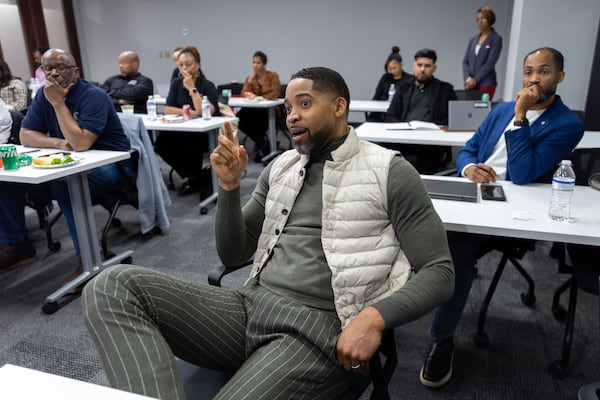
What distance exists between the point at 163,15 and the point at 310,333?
8340 mm

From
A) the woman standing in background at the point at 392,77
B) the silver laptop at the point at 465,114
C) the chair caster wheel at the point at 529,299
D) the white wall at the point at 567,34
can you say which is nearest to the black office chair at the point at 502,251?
the chair caster wheel at the point at 529,299

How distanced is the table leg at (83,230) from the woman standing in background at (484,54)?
168 inches

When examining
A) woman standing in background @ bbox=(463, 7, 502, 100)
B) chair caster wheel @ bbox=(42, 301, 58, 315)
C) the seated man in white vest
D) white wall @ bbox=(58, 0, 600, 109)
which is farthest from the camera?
white wall @ bbox=(58, 0, 600, 109)

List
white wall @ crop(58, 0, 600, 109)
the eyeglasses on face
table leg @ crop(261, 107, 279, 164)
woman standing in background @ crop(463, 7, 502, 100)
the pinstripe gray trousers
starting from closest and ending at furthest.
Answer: the pinstripe gray trousers, the eyeglasses on face, woman standing in background @ crop(463, 7, 502, 100), table leg @ crop(261, 107, 279, 164), white wall @ crop(58, 0, 600, 109)

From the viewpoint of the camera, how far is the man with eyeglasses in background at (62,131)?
2352mm

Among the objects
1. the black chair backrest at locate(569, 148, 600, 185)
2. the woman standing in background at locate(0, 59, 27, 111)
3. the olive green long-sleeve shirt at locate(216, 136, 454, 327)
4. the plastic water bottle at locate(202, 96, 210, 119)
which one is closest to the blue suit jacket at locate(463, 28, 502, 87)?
the plastic water bottle at locate(202, 96, 210, 119)

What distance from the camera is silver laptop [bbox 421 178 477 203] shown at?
1629 millimetres

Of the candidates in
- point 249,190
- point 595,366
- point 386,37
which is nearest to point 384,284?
point 595,366

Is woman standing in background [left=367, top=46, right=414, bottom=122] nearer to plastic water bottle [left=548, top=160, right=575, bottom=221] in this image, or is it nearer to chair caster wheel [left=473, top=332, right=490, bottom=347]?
chair caster wheel [left=473, top=332, right=490, bottom=347]

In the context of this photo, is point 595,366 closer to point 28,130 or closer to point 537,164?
point 537,164

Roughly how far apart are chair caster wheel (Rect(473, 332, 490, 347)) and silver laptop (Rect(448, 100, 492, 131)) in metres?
1.50

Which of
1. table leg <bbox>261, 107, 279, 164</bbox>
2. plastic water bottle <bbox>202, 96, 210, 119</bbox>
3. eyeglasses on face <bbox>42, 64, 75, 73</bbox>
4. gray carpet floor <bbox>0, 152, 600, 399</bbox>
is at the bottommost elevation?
gray carpet floor <bbox>0, 152, 600, 399</bbox>

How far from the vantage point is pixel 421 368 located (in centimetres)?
180

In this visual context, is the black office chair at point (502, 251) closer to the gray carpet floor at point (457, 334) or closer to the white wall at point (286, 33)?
the gray carpet floor at point (457, 334)
